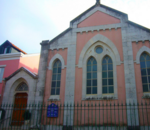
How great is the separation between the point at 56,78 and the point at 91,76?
9.39ft

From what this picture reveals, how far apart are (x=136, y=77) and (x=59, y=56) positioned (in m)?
6.22

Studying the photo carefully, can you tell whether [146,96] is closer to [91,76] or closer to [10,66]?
[91,76]

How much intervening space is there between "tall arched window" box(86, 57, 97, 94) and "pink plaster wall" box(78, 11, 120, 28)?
10.1ft

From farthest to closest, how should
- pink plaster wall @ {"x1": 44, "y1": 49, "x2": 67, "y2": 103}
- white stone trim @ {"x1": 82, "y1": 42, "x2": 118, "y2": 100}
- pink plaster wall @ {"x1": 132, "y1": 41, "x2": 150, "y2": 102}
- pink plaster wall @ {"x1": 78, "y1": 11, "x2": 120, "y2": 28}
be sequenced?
pink plaster wall @ {"x1": 78, "y1": 11, "x2": 120, "y2": 28}, pink plaster wall @ {"x1": 44, "y1": 49, "x2": 67, "y2": 103}, white stone trim @ {"x1": 82, "y1": 42, "x2": 118, "y2": 100}, pink plaster wall @ {"x1": 132, "y1": 41, "x2": 150, "y2": 102}

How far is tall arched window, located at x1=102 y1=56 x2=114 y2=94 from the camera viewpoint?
41.5 feet

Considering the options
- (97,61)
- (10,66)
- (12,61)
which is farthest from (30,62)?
(97,61)

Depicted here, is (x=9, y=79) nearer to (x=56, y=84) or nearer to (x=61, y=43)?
(x=56, y=84)

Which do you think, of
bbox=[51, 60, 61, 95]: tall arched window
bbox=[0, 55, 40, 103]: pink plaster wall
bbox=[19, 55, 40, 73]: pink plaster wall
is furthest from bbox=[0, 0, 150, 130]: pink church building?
bbox=[19, 55, 40, 73]: pink plaster wall

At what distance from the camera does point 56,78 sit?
14.1m

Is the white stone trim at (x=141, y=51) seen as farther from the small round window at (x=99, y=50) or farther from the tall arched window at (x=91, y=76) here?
the tall arched window at (x=91, y=76)

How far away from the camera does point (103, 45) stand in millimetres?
13844

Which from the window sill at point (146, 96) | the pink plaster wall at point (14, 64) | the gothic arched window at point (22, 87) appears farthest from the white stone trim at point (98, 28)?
the pink plaster wall at point (14, 64)

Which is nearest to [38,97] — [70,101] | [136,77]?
[70,101]

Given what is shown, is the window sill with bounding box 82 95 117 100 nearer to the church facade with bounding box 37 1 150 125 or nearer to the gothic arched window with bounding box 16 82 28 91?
the church facade with bounding box 37 1 150 125
